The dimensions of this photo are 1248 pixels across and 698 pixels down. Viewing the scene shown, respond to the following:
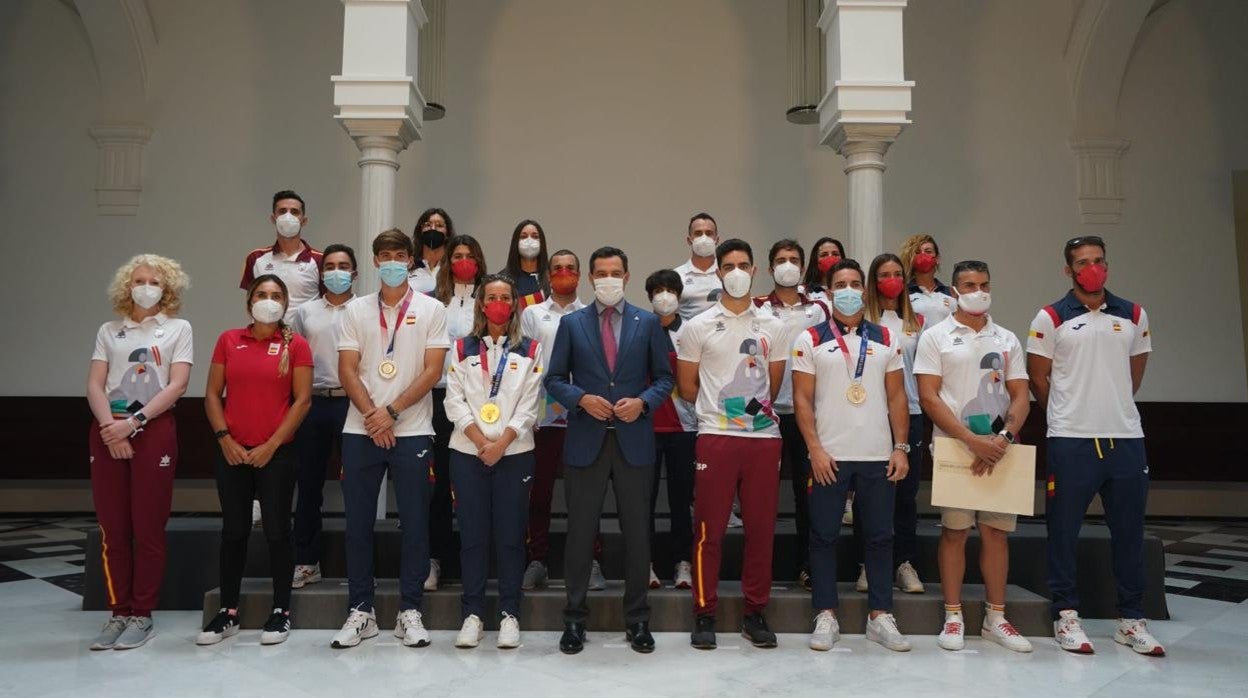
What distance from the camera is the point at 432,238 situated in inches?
187

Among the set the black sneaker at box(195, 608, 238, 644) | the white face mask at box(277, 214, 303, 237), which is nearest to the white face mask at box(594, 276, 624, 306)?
the white face mask at box(277, 214, 303, 237)

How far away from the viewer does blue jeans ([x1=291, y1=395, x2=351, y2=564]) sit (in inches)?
168

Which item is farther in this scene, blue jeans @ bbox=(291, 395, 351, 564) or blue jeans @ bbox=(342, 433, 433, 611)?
blue jeans @ bbox=(291, 395, 351, 564)

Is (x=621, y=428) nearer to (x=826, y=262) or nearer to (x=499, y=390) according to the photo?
(x=499, y=390)

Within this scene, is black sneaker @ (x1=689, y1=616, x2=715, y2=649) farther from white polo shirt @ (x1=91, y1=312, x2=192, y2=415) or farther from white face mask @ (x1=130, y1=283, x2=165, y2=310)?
white face mask @ (x1=130, y1=283, x2=165, y2=310)

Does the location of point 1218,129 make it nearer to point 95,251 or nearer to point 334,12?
point 334,12

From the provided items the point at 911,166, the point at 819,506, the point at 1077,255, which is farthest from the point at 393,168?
the point at 911,166

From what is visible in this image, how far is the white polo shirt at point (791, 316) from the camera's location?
4.37 meters

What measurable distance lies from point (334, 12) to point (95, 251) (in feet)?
10.7

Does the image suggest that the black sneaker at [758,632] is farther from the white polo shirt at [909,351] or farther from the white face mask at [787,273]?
the white face mask at [787,273]

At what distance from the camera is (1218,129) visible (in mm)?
8625

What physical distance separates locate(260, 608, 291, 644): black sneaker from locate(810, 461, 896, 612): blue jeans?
2.42 metres

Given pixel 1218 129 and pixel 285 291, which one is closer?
pixel 285 291

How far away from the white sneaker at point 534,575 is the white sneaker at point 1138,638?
2730mm
